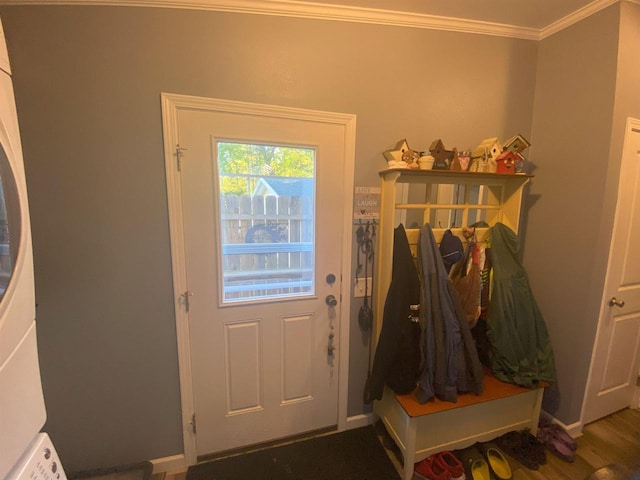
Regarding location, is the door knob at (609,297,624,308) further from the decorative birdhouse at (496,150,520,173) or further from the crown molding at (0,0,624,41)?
the crown molding at (0,0,624,41)

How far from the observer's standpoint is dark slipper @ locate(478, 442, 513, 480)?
1.39m

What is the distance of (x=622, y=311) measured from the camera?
1.64 m

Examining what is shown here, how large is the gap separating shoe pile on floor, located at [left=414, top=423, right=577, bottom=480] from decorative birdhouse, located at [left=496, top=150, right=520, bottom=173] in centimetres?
159

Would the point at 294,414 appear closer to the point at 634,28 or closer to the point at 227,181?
the point at 227,181

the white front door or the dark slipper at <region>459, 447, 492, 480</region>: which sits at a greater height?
the white front door

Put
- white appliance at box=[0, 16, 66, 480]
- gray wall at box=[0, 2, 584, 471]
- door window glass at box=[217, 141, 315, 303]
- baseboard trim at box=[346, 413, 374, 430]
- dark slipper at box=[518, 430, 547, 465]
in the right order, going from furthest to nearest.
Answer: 1. baseboard trim at box=[346, 413, 374, 430]
2. dark slipper at box=[518, 430, 547, 465]
3. door window glass at box=[217, 141, 315, 303]
4. gray wall at box=[0, 2, 584, 471]
5. white appliance at box=[0, 16, 66, 480]

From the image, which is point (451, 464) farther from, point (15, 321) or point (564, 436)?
point (15, 321)

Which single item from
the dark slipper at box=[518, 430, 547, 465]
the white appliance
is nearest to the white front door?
the dark slipper at box=[518, 430, 547, 465]

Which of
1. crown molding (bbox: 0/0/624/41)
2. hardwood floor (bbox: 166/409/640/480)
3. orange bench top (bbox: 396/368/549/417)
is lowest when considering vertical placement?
hardwood floor (bbox: 166/409/640/480)

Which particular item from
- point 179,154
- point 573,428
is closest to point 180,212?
point 179,154

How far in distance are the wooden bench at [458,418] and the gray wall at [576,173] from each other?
429 mm

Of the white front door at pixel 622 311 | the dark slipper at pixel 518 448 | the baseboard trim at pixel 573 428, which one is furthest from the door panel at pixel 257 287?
the white front door at pixel 622 311

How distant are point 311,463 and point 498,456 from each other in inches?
41.3

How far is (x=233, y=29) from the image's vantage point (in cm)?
127
